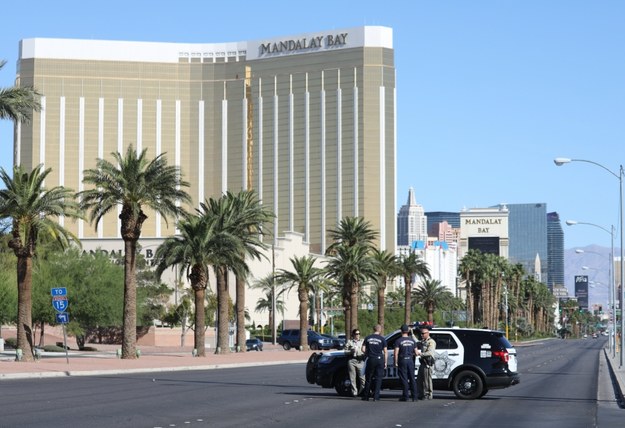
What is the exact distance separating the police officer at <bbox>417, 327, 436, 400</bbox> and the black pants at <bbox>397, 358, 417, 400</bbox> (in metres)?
0.49

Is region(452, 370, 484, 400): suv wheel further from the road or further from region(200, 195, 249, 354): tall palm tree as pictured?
region(200, 195, 249, 354): tall palm tree

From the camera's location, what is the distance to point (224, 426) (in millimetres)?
19828

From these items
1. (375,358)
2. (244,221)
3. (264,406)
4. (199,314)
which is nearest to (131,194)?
(199,314)

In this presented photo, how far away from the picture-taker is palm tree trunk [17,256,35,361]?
5244cm

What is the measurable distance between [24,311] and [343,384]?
92.5ft

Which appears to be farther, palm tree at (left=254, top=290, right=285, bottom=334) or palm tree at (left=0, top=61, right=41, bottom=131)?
palm tree at (left=254, top=290, right=285, bottom=334)

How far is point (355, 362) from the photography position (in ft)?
93.2

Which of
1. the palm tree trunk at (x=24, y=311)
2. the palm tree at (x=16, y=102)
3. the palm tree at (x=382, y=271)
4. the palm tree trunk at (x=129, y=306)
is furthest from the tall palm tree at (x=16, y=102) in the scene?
the palm tree at (x=382, y=271)

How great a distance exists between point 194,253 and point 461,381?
125 feet

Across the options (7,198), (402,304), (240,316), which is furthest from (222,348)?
(402,304)

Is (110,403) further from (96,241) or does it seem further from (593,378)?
(96,241)

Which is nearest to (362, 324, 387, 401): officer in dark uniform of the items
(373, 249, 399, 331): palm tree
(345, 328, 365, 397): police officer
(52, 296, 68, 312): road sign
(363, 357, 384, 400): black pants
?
(363, 357, 384, 400): black pants

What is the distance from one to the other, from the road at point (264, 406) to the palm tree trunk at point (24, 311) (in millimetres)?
16151

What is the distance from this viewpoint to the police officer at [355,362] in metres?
28.0
